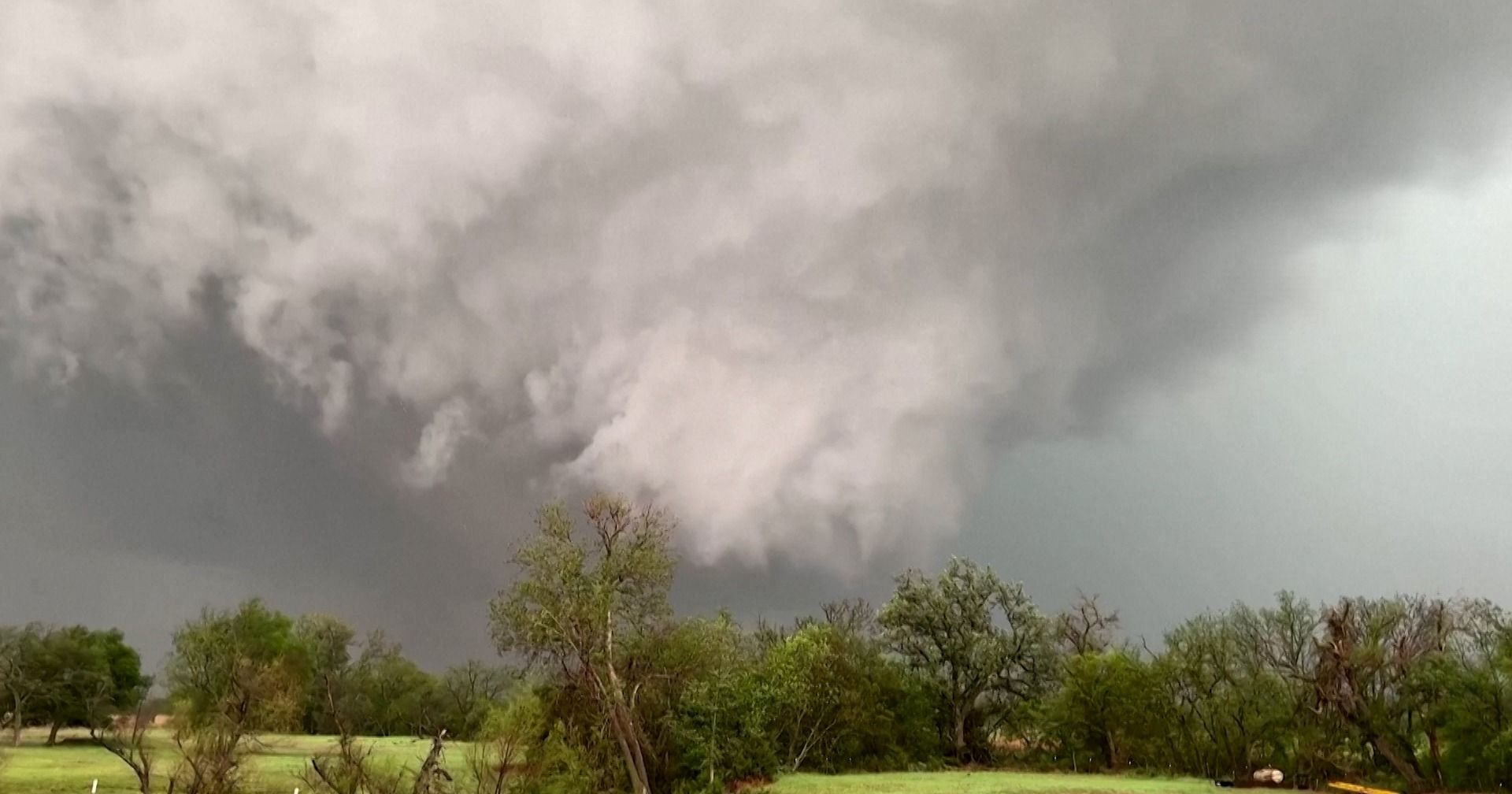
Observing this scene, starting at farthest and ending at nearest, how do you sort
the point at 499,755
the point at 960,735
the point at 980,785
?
the point at 960,735 → the point at 980,785 → the point at 499,755

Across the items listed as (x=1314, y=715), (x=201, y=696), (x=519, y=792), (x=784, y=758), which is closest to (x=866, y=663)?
(x=784, y=758)

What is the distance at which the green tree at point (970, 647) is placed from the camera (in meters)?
89.1

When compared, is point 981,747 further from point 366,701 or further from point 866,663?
point 366,701

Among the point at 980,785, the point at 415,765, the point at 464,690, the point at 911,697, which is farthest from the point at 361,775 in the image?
the point at 464,690

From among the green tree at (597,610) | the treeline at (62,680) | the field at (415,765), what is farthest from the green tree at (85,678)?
the green tree at (597,610)

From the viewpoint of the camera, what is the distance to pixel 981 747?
89062 mm

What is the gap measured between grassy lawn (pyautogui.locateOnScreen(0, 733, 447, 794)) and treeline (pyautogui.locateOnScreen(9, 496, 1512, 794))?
10.2ft

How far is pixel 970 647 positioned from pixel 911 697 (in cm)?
813

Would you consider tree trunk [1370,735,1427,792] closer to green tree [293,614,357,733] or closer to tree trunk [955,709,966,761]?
tree trunk [955,709,966,761]

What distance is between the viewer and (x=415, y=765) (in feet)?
205

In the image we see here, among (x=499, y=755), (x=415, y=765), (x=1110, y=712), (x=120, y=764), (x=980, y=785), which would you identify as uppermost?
(x=1110, y=712)

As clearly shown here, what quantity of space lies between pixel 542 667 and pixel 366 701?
86254mm

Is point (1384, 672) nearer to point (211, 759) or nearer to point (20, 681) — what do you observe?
point (211, 759)

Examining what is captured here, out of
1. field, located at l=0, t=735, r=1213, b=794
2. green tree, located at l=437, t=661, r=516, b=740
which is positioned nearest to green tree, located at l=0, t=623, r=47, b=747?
field, located at l=0, t=735, r=1213, b=794
